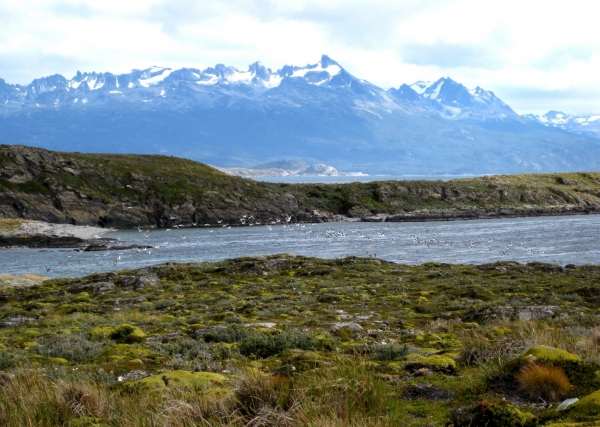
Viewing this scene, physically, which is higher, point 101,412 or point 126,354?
point 101,412

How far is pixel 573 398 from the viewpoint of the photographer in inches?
283

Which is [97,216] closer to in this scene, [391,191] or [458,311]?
[391,191]

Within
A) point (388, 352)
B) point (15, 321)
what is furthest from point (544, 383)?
point (15, 321)

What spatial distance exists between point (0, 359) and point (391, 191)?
12315cm

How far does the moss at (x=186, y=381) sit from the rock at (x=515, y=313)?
10.8 meters

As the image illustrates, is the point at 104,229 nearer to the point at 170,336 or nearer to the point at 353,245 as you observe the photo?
the point at 353,245

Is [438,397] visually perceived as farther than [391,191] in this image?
No

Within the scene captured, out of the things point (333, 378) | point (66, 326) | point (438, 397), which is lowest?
point (66, 326)

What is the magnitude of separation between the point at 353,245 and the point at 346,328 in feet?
187

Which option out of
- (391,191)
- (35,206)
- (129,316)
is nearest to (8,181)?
(35,206)

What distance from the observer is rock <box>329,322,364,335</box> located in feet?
52.5

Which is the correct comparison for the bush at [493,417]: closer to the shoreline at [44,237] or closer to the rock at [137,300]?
the rock at [137,300]

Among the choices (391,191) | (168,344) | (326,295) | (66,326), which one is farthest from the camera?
(391,191)

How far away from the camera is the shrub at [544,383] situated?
24.8 ft
